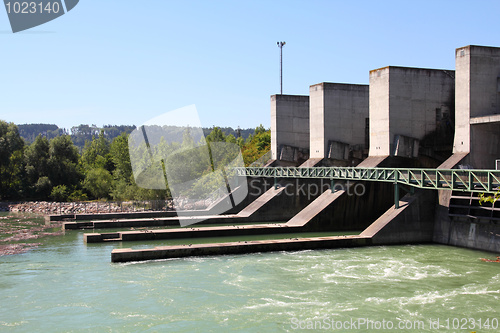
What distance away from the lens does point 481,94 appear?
82.2ft

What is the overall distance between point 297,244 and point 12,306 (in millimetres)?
12375

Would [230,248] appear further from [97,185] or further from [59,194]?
[59,194]

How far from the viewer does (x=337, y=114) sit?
121 ft

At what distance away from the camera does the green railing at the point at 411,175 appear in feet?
67.0

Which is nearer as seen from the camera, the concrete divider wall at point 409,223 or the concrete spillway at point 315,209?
the concrete divider wall at point 409,223

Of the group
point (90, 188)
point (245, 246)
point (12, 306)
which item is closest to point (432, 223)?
point (245, 246)

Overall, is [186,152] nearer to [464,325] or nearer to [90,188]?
[90,188]

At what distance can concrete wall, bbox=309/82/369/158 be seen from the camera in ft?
120

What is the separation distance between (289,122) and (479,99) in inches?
765

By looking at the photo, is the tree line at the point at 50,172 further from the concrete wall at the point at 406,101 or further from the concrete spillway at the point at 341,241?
the concrete spillway at the point at 341,241

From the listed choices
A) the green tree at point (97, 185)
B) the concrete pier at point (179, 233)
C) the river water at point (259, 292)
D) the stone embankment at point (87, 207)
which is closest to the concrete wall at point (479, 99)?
the river water at point (259, 292)

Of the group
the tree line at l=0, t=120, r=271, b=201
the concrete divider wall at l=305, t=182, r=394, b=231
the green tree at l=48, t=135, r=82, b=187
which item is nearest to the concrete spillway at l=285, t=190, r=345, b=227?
the concrete divider wall at l=305, t=182, r=394, b=231

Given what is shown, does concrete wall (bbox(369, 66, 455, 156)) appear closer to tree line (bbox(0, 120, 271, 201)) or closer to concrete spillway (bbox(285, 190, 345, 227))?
concrete spillway (bbox(285, 190, 345, 227))

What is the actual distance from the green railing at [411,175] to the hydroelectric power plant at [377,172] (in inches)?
3.1
